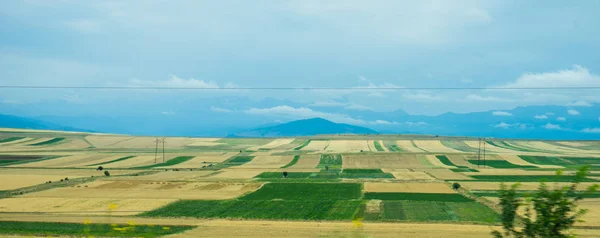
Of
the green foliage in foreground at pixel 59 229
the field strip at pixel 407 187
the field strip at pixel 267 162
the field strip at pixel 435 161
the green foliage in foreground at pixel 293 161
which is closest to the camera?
the green foliage in foreground at pixel 59 229

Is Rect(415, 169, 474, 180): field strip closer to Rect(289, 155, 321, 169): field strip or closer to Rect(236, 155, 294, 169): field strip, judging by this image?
Rect(289, 155, 321, 169): field strip

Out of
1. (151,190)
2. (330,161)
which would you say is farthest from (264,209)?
(330,161)

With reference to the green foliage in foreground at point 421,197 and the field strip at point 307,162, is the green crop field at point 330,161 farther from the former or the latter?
the green foliage in foreground at point 421,197

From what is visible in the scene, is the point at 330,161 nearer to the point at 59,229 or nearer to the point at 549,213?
the point at 59,229

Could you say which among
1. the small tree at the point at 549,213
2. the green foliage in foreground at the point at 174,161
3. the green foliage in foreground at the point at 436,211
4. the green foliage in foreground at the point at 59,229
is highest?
the small tree at the point at 549,213

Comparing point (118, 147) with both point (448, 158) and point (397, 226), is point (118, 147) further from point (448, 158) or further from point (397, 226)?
point (397, 226)

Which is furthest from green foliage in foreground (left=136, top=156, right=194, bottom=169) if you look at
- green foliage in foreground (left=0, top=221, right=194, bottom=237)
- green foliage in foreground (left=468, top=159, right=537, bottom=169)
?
green foliage in foreground (left=468, top=159, right=537, bottom=169)

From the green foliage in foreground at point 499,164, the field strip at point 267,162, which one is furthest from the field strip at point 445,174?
the field strip at point 267,162
